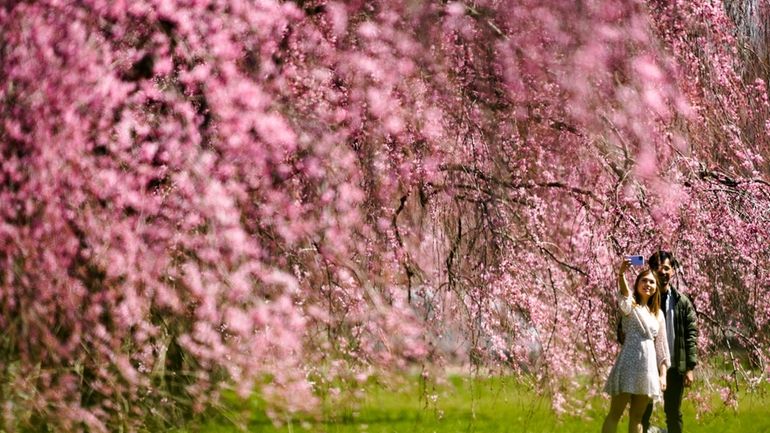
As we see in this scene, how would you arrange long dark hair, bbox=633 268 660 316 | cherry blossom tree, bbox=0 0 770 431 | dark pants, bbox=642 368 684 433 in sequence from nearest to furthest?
cherry blossom tree, bbox=0 0 770 431, long dark hair, bbox=633 268 660 316, dark pants, bbox=642 368 684 433

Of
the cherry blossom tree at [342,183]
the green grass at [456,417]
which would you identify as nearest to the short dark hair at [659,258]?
the cherry blossom tree at [342,183]

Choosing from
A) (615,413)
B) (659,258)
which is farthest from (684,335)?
(615,413)

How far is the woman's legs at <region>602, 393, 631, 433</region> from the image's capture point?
646 cm

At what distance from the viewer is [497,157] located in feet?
24.8

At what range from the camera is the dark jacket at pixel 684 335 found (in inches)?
275

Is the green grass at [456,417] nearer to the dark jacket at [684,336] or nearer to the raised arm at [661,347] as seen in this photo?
the dark jacket at [684,336]

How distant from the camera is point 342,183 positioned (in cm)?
702

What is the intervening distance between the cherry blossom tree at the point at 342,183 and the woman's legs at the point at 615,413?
978 millimetres

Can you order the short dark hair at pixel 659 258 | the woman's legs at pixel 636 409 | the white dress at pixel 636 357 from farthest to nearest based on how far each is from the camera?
the short dark hair at pixel 659 258 → the woman's legs at pixel 636 409 → the white dress at pixel 636 357

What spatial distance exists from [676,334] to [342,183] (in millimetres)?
2354

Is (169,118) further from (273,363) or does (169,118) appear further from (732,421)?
(732,421)

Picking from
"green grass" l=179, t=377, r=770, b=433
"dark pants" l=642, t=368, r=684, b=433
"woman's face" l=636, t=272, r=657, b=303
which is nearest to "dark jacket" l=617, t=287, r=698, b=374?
"dark pants" l=642, t=368, r=684, b=433

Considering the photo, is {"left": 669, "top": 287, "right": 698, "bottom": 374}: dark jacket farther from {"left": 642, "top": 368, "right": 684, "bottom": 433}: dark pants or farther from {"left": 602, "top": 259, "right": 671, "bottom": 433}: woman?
{"left": 602, "top": 259, "right": 671, "bottom": 433}: woman

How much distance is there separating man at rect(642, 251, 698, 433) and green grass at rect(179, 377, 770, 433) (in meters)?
1.22
